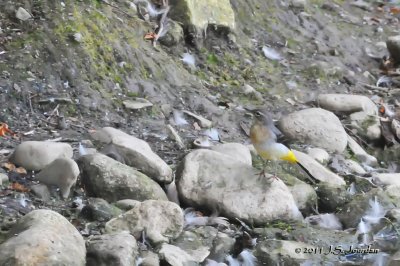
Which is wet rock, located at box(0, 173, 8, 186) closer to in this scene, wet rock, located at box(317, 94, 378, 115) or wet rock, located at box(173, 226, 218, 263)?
wet rock, located at box(173, 226, 218, 263)

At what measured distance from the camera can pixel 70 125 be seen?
18.9ft

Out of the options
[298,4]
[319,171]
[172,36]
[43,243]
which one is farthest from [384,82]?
[43,243]

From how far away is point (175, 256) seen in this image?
432 cm

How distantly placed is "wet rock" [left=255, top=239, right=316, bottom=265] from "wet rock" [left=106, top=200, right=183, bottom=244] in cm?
58

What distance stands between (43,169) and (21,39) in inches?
68.3

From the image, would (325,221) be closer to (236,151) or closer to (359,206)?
(359,206)

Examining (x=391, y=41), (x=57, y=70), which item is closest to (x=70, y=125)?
(x=57, y=70)

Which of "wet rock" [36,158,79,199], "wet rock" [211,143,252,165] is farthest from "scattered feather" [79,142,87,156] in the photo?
"wet rock" [211,143,252,165]

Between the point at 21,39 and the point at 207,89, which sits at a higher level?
the point at 21,39

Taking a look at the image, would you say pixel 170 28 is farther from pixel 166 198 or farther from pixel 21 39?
pixel 166 198

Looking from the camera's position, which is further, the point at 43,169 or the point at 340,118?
the point at 340,118

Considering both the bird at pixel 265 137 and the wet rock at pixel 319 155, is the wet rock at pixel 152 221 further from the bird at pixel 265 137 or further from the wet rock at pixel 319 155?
the wet rock at pixel 319 155

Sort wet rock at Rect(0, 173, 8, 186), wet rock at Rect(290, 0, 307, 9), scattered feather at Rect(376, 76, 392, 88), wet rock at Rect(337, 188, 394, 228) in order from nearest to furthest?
wet rock at Rect(0, 173, 8, 186), wet rock at Rect(337, 188, 394, 228), scattered feather at Rect(376, 76, 392, 88), wet rock at Rect(290, 0, 307, 9)

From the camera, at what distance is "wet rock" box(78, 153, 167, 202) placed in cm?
487
